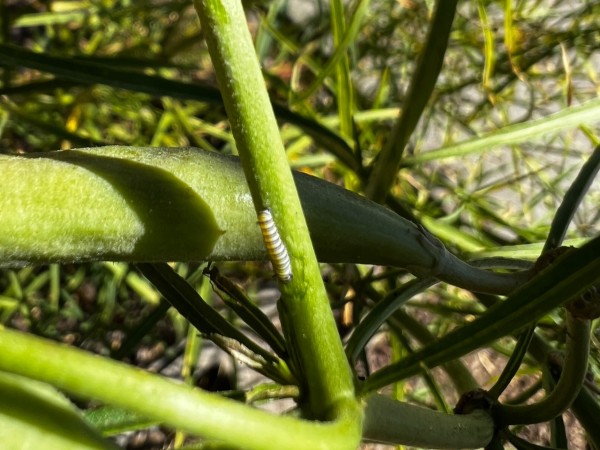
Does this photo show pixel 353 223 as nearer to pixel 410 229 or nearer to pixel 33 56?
pixel 410 229

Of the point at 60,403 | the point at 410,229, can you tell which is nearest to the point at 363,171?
the point at 410,229

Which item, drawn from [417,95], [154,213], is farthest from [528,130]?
[154,213]

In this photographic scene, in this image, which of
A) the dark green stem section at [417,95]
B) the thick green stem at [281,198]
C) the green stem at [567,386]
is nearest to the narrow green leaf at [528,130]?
the dark green stem section at [417,95]

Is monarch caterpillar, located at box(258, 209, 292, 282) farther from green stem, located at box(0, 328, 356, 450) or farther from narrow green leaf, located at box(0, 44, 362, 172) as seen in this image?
narrow green leaf, located at box(0, 44, 362, 172)

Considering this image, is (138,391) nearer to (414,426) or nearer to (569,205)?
(414,426)

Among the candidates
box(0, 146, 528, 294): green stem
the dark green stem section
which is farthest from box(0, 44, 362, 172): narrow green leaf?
box(0, 146, 528, 294): green stem

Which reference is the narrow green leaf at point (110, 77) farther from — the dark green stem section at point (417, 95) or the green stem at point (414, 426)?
the green stem at point (414, 426)
